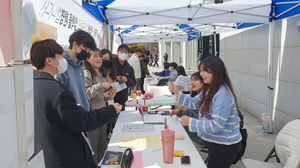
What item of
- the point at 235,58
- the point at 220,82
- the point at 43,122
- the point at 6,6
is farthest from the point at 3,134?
the point at 235,58

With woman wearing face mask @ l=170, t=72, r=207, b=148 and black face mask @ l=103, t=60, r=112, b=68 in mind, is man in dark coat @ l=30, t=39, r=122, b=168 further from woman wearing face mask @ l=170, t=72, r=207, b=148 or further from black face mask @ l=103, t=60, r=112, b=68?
black face mask @ l=103, t=60, r=112, b=68

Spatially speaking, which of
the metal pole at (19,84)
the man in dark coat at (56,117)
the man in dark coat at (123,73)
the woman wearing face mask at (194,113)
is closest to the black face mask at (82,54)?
the man in dark coat at (56,117)

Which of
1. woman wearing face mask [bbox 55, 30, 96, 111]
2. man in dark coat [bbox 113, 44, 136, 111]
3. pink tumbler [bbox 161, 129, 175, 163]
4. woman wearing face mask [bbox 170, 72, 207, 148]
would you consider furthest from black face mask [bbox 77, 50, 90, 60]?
man in dark coat [bbox 113, 44, 136, 111]

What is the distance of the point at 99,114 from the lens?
55.5 inches

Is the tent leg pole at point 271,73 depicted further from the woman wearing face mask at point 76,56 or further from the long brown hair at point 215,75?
the woman wearing face mask at point 76,56

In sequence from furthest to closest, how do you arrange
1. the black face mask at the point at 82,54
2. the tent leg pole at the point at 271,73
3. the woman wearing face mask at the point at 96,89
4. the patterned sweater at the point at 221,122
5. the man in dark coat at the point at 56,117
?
the tent leg pole at the point at 271,73, the woman wearing face mask at the point at 96,89, the black face mask at the point at 82,54, the patterned sweater at the point at 221,122, the man in dark coat at the point at 56,117

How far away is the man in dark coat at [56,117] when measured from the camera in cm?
120

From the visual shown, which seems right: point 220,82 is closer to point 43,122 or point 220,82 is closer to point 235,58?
point 43,122

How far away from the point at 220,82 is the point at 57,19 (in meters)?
1.46

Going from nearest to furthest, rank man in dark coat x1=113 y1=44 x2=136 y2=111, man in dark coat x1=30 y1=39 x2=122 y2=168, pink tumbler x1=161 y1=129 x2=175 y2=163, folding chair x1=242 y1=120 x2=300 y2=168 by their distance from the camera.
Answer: man in dark coat x1=30 y1=39 x2=122 y2=168 < pink tumbler x1=161 y1=129 x2=175 y2=163 < folding chair x1=242 y1=120 x2=300 y2=168 < man in dark coat x1=113 y1=44 x2=136 y2=111

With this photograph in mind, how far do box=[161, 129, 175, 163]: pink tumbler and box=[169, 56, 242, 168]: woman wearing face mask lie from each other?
32 centimetres

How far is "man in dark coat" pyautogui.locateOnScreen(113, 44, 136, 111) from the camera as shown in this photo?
3617mm

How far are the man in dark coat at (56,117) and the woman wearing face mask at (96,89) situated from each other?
1024 millimetres

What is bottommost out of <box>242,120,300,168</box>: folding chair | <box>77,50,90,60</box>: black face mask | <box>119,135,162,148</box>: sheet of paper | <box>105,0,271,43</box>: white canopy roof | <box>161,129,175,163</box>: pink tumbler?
<box>242,120,300,168</box>: folding chair
